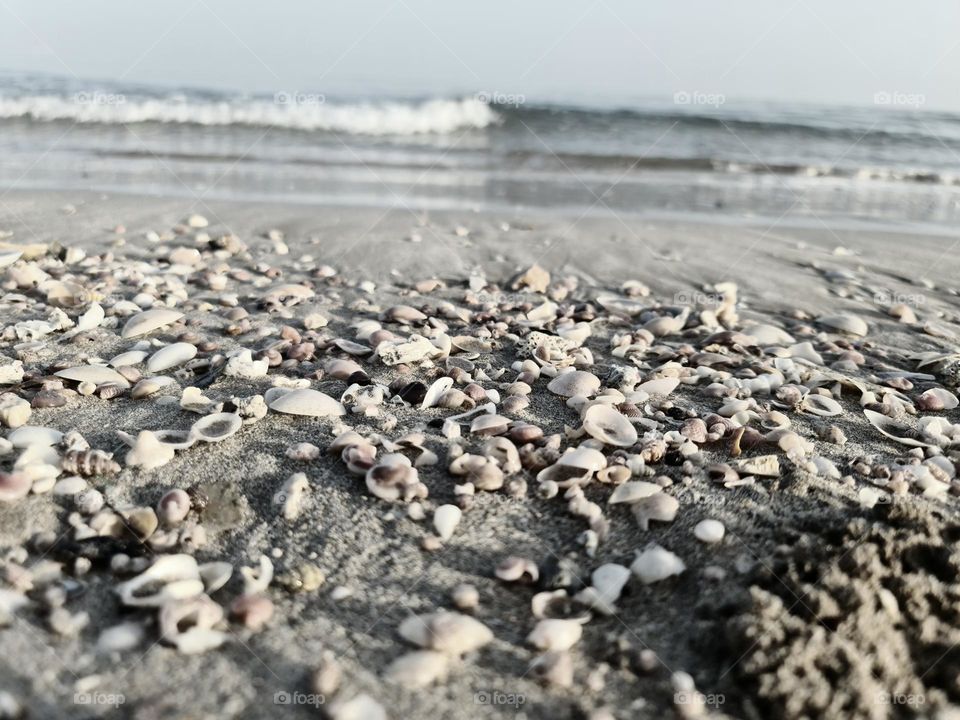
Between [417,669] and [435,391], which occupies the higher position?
[435,391]

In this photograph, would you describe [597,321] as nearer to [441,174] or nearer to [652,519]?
[652,519]

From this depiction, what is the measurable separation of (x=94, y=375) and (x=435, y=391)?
3.77ft

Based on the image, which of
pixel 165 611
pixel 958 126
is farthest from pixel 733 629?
pixel 958 126

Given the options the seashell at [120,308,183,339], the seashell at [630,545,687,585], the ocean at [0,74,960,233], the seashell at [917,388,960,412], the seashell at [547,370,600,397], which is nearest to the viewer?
the seashell at [630,545,687,585]

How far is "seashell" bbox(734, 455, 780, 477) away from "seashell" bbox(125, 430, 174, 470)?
155cm

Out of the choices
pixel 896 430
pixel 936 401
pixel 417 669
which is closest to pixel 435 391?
pixel 417 669

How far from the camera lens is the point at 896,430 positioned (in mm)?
2562

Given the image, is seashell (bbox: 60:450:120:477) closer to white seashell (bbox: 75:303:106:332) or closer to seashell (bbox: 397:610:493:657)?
seashell (bbox: 397:610:493:657)

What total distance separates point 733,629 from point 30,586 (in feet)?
4.67

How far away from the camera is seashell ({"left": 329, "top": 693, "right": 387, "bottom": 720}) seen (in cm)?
136

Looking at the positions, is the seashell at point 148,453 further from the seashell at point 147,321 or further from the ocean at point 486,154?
the ocean at point 486,154

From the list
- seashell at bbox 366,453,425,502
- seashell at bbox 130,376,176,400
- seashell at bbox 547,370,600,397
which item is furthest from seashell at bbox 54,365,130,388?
seashell at bbox 547,370,600,397

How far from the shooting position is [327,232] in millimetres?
5359

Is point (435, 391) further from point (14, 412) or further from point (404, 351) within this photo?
point (14, 412)
